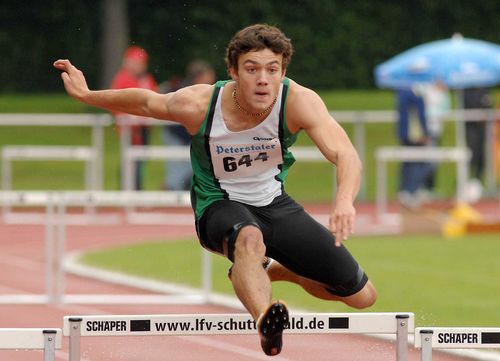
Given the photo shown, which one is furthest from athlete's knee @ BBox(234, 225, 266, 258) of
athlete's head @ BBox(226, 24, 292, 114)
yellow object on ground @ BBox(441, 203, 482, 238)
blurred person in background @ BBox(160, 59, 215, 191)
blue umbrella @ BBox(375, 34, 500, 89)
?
blue umbrella @ BBox(375, 34, 500, 89)

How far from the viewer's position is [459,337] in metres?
7.06

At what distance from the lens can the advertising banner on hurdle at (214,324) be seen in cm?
704

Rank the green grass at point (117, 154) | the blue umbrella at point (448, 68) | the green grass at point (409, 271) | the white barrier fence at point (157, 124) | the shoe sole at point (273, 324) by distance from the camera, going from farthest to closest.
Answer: the green grass at point (117, 154), the blue umbrella at point (448, 68), the white barrier fence at point (157, 124), the green grass at point (409, 271), the shoe sole at point (273, 324)

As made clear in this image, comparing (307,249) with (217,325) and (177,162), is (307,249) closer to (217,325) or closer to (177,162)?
(217,325)

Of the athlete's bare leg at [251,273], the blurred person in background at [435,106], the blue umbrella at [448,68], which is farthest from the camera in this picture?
the blurred person in background at [435,106]

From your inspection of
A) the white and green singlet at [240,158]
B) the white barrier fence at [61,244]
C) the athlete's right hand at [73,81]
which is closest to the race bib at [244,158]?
the white and green singlet at [240,158]

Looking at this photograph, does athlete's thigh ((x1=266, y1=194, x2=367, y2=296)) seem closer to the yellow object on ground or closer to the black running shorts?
the black running shorts

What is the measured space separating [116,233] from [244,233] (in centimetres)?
1074

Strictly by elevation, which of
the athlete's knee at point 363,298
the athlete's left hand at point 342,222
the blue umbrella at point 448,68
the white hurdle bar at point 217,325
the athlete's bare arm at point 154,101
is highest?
the blue umbrella at point 448,68

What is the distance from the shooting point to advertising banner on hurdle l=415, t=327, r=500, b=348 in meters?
7.04

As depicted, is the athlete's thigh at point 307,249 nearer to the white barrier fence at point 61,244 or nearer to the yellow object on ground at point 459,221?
the white barrier fence at point 61,244

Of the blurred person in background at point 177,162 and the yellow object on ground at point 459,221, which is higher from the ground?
the blurred person in background at point 177,162

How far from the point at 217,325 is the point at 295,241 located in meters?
0.79

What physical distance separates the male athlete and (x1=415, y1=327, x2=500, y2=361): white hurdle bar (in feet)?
2.25
